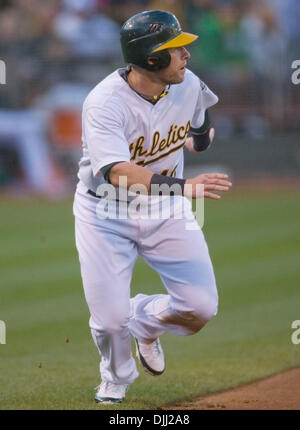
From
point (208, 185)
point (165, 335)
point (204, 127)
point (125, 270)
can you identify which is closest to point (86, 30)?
point (165, 335)

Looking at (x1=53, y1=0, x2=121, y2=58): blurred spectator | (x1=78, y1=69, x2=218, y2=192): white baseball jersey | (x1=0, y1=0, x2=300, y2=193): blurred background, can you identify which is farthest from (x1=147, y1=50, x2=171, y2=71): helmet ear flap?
(x1=53, y1=0, x2=121, y2=58): blurred spectator

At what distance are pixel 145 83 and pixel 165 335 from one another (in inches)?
136

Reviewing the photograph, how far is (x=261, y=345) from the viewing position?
297 inches

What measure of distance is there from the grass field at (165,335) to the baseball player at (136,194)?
0.49 m

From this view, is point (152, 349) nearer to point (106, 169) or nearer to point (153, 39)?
point (106, 169)

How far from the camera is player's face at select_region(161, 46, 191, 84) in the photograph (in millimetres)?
5336

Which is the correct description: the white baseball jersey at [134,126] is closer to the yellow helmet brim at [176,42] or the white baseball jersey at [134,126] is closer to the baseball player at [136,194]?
the baseball player at [136,194]

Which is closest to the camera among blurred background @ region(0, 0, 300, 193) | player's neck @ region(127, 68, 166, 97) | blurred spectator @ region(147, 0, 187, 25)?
player's neck @ region(127, 68, 166, 97)

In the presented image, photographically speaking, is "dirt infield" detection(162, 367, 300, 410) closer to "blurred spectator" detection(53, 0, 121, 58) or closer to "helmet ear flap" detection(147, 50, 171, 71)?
"helmet ear flap" detection(147, 50, 171, 71)

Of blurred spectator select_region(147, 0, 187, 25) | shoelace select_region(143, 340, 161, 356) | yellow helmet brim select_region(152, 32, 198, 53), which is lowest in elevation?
blurred spectator select_region(147, 0, 187, 25)

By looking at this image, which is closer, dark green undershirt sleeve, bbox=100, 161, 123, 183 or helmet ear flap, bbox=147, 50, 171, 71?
dark green undershirt sleeve, bbox=100, 161, 123, 183

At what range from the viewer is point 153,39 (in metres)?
5.31
